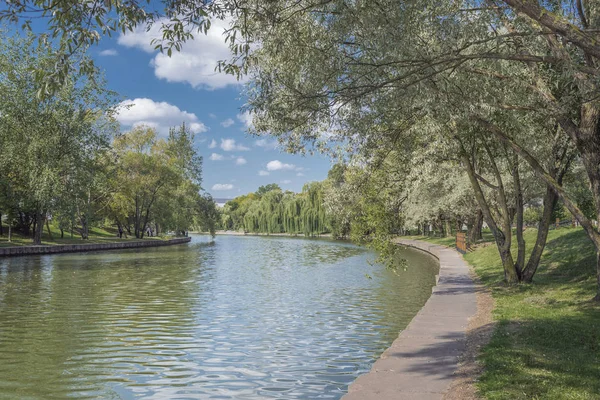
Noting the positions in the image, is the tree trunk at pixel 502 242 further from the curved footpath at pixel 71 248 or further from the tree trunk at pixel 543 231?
the curved footpath at pixel 71 248

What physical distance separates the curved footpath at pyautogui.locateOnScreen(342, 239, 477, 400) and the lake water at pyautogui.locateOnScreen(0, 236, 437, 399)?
2.71ft

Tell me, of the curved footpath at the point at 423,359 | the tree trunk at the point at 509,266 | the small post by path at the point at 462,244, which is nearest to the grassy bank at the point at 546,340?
the tree trunk at the point at 509,266

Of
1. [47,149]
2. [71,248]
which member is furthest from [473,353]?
[71,248]

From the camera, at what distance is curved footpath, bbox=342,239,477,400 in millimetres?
6320

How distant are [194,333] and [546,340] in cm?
738

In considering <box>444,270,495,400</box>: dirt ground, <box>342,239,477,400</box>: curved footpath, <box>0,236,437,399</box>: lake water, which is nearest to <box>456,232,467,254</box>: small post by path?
<box>0,236,437,399</box>: lake water

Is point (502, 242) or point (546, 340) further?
point (502, 242)

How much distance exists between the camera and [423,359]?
7785mm

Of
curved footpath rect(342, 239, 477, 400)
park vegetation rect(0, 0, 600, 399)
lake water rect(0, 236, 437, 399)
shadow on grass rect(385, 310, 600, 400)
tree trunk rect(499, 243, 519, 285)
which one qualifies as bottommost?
lake water rect(0, 236, 437, 399)

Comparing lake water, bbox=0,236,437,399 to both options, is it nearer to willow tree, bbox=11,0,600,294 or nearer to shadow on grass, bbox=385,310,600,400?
shadow on grass, bbox=385,310,600,400

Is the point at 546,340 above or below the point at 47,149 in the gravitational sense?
below

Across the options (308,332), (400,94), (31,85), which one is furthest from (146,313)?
(31,85)

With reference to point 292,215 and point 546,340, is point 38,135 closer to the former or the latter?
point 546,340

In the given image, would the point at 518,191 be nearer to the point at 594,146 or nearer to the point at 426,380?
the point at 594,146
